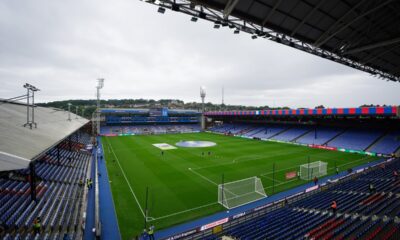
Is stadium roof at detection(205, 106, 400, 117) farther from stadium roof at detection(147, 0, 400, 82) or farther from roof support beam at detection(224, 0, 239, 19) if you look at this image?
roof support beam at detection(224, 0, 239, 19)

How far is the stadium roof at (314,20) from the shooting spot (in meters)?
11.1

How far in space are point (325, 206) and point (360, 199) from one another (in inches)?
122

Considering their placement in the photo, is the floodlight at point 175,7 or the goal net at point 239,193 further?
the goal net at point 239,193

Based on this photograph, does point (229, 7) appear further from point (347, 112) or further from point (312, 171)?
point (347, 112)

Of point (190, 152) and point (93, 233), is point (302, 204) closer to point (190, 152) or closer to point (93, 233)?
point (93, 233)

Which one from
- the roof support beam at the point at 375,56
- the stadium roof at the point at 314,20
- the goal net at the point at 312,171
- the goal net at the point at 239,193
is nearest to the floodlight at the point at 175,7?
the stadium roof at the point at 314,20

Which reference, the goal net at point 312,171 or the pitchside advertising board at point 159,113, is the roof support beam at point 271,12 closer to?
the goal net at point 312,171

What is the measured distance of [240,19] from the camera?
12.0 metres

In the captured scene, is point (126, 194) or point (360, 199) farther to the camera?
point (126, 194)

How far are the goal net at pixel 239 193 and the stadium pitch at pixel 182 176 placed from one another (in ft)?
2.37

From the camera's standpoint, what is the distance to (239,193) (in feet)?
63.1

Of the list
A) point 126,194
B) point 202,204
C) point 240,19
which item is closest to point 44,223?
point 126,194

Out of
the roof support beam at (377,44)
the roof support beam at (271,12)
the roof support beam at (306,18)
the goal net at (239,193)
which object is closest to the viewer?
the roof support beam at (271,12)

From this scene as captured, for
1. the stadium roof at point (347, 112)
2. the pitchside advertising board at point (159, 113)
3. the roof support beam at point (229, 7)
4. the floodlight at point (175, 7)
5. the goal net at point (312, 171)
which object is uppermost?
the roof support beam at point (229, 7)
